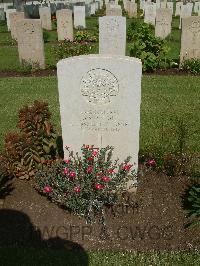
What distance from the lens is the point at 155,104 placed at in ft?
28.3

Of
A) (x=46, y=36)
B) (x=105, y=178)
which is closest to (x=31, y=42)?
(x=46, y=36)

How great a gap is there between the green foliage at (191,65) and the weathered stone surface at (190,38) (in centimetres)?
30

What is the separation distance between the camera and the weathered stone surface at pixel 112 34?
999 centimetres

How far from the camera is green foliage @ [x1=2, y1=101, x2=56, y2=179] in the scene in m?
4.93

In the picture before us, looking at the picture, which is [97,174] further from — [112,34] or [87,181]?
[112,34]

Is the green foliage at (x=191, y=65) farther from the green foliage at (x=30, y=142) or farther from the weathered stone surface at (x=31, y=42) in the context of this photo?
the green foliage at (x=30, y=142)

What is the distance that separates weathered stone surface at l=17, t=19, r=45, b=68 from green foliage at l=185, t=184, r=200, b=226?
861 cm

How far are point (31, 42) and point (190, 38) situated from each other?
5.21 meters

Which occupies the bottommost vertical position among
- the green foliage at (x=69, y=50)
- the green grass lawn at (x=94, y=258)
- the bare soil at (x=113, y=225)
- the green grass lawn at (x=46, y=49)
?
the green grass lawn at (x=94, y=258)

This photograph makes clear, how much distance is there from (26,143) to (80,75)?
126 centimetres

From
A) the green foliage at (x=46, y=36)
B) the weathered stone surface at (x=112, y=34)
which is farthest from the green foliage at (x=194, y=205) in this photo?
the green foliage at (x=46, y=36)

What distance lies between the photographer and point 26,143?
4.93m

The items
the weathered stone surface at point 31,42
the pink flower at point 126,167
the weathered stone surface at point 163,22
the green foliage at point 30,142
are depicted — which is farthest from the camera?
the weathered stone surface at point 163,22

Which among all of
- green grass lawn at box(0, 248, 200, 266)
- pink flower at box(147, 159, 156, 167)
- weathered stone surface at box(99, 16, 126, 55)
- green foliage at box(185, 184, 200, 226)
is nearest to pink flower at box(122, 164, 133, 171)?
pink flower at box(147, 159, 156, 167)
